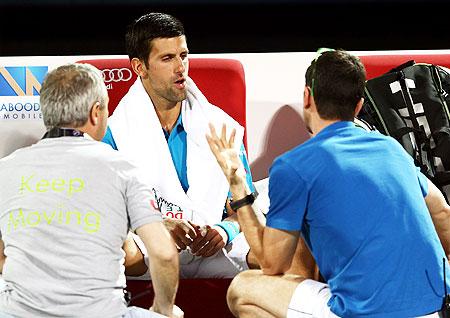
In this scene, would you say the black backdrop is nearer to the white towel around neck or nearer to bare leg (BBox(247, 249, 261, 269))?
the white towel around neck

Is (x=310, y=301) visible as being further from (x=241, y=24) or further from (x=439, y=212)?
(x=241, y=24)

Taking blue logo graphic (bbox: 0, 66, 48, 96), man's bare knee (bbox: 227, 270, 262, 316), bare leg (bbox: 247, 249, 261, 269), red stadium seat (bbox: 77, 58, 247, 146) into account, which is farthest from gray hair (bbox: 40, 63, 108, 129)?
blue logo graphic (bbox: 0, 66, 48, 96)

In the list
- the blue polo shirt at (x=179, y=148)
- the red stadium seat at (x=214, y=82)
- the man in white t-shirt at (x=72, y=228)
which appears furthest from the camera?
the red stadium seat at (x=214, y=82)

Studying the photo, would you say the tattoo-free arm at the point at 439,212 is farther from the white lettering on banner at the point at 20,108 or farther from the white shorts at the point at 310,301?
the white lettering on banner at the point at 20,108

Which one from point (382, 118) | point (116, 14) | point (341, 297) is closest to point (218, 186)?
point (382, 118)

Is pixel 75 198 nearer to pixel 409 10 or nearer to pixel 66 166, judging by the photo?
pixel 66 166

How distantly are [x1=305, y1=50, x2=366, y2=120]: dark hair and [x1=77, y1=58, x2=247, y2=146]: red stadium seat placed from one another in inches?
43.4

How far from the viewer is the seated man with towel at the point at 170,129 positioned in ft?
10.3

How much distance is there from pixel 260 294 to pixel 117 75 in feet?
4.64

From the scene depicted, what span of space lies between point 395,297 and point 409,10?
7.38ft

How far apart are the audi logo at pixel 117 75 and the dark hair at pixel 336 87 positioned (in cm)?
130

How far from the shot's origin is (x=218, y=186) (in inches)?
126

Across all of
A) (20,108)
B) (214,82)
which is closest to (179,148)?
(214,82)

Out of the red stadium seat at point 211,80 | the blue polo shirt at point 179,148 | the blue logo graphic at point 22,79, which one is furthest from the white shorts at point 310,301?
the blue logo graphic at point 22,79
